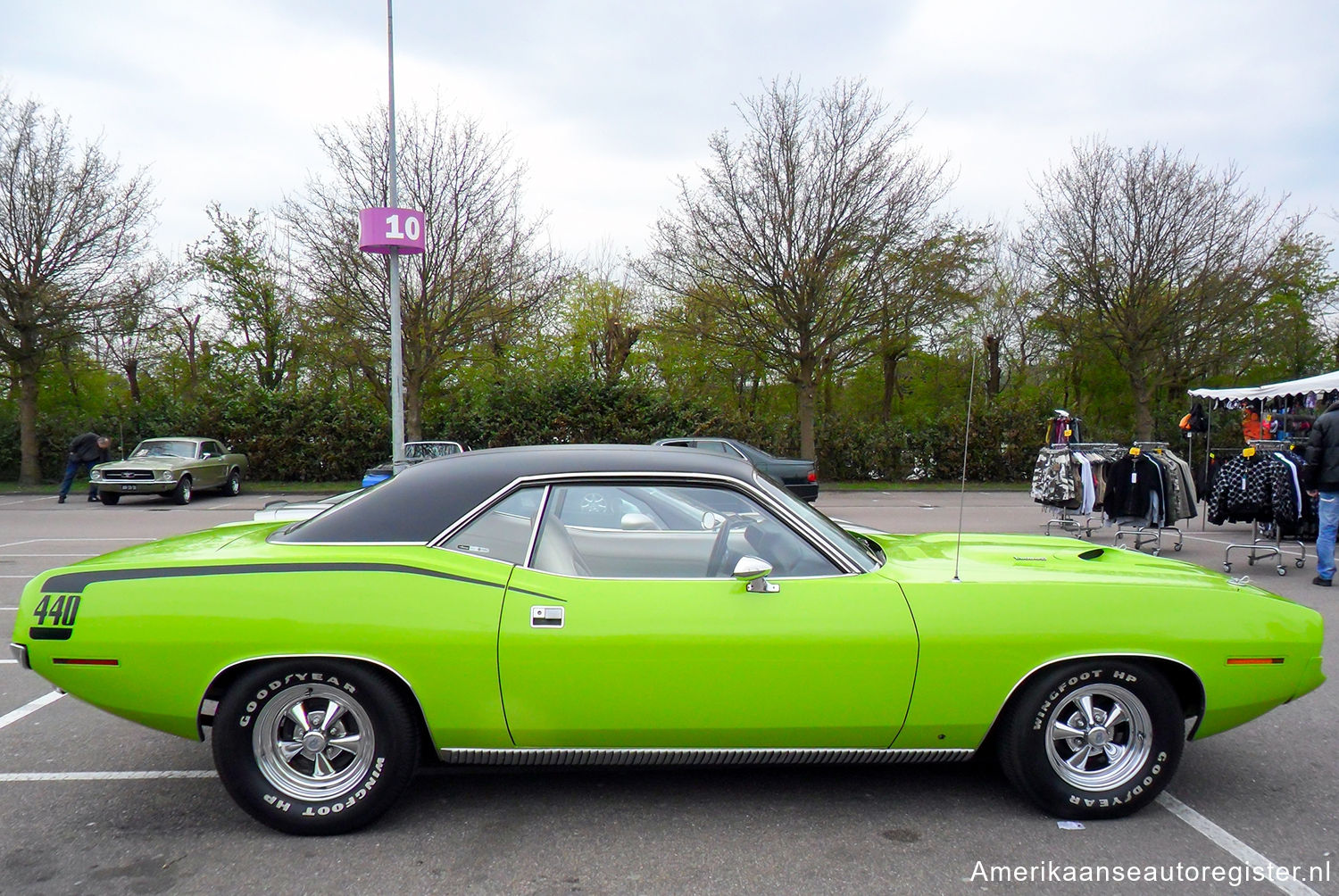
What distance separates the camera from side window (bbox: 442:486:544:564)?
3391 mm

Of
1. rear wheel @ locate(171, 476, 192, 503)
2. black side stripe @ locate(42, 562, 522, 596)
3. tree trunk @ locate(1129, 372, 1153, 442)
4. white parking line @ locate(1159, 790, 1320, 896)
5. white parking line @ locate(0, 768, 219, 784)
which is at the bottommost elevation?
rear wheel @ locate(171, 476, 192, 503)

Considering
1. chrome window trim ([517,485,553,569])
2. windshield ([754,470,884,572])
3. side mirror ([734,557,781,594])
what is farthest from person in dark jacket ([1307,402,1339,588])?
chrome window trim ([517,485,553,569])

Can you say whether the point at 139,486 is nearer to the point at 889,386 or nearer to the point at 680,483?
the point at 680,483

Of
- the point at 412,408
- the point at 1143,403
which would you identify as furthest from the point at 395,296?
the point at 1143,403

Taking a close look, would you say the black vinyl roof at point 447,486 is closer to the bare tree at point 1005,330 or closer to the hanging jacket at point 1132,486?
the hanging jacket at point 1132,486

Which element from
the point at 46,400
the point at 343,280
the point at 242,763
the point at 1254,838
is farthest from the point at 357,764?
the point at 46,400

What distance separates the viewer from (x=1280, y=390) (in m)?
13.2

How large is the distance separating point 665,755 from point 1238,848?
2080 mm

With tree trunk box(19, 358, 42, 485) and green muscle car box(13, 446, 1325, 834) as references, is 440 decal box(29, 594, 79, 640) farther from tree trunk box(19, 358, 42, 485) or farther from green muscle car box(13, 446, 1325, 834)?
tree trunk box(19, 358, 42, 485)

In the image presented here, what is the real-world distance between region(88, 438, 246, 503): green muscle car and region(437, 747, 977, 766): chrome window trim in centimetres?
1841

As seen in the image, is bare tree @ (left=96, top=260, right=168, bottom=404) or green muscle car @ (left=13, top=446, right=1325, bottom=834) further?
bare tree @ (left=96, top=260, right=168, bottom=404)

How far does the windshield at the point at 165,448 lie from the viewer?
64.4 ft

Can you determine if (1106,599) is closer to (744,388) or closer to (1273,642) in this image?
(1273,642)

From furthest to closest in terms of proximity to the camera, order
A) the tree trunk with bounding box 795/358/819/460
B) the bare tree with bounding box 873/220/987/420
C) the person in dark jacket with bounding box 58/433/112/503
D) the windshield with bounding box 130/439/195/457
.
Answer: the tree trunk with bounding box 795/358/819/460 < the bare tree with bounding box 873/220/987/420 < the windshield with bounding box 130/439/195/457 < the person in dark jacket with bounding box 58/433/112/503
